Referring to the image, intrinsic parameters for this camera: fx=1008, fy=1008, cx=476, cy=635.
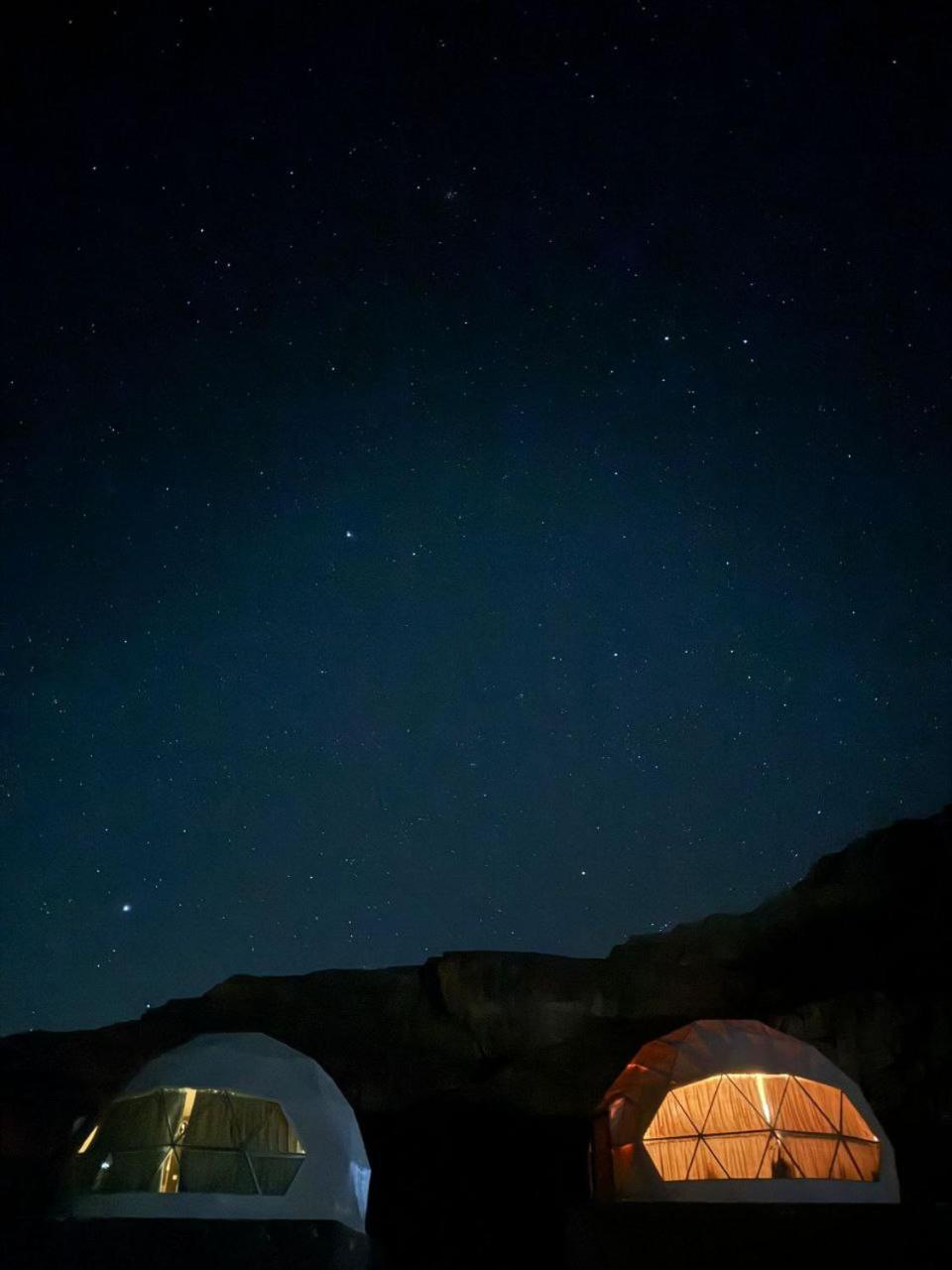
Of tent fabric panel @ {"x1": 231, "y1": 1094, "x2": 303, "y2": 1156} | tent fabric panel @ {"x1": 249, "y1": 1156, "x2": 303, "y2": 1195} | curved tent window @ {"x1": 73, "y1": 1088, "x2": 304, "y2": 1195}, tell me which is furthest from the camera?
tent fabric panel @ {"x1": 231, "y1": 1094, "x2": 303, "y2": 1156}

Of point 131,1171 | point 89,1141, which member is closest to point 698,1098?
point 131,1171

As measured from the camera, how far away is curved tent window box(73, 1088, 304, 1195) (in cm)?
1300

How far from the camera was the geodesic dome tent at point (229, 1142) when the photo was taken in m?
12.4

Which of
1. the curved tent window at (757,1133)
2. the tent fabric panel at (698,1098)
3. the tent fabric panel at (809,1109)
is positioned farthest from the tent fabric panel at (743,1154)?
the tent fabric panel at (698,1098)

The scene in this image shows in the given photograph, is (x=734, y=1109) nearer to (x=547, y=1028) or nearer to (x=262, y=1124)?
(x=262, y=1124)

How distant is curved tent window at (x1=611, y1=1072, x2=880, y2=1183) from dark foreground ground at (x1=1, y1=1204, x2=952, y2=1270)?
2.56 m

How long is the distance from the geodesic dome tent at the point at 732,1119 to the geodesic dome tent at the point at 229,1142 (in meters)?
3.71

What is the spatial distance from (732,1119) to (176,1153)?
8042mm

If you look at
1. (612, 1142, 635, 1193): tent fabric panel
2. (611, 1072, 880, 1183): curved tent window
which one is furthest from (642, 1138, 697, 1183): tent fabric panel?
(612, 1142, 635, 1193): tent fabric panel

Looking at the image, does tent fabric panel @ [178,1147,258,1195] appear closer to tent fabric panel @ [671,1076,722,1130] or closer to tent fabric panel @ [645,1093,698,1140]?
tent fabric panel @ [645,1093,698,1140]

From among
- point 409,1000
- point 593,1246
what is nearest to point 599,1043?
point 409,1000

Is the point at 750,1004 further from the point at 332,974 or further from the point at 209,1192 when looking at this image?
the point at 209,1192

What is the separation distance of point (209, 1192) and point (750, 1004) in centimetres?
1819

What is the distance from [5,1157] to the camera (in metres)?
21.7
